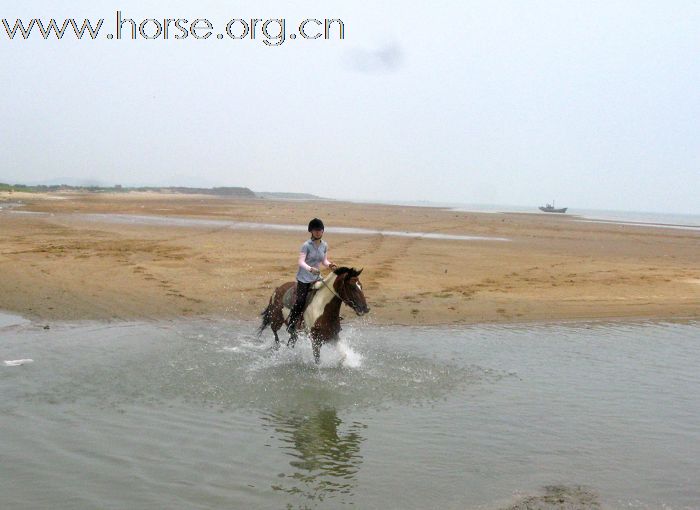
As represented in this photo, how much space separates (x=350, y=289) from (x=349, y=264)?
11.5m

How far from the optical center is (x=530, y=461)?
19.9 ft

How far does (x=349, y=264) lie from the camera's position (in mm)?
20328

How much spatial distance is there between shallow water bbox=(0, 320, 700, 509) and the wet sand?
2.60 meters

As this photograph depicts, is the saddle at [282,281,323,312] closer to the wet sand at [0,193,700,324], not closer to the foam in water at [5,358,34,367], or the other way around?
the wet sand at [0,193,700,324]

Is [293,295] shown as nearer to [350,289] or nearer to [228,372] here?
[350,289]

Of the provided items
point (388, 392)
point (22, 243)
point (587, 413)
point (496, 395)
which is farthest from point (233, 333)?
point (22, 243)

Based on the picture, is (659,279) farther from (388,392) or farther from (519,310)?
(388,392)

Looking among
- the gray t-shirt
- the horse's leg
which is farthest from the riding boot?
the gray t-shirt

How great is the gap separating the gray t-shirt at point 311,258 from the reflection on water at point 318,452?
249 centimetres

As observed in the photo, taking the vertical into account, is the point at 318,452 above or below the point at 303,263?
below

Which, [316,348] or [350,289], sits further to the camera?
[316,348]

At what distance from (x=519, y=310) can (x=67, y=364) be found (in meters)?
10.1

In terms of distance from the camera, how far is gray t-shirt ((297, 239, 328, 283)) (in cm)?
933

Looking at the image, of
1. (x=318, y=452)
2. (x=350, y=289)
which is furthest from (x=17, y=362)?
(x=318, y=452)
